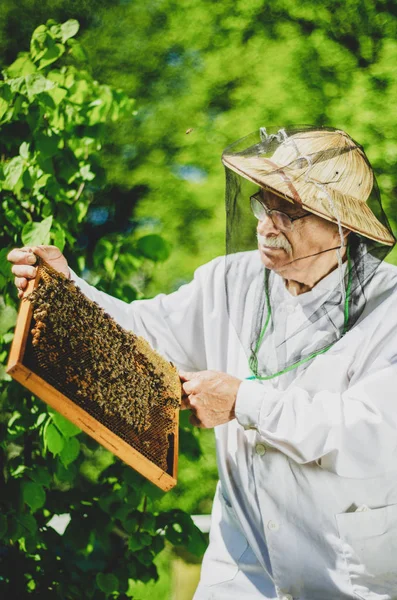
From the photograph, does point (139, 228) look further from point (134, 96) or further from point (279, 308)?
point (279, 308)

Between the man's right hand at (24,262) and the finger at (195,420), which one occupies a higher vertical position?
the man's right hand at (24,262)

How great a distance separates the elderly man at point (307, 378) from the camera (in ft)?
7.16

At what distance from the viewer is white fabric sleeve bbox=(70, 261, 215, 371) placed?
270 centimetres

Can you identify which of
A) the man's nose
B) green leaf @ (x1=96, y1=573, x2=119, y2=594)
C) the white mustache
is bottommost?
green leaf @ (x1=96, y1=573, x2=119, y2=594)

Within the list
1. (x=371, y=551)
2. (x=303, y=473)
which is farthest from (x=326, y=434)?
(x=371, y=551)

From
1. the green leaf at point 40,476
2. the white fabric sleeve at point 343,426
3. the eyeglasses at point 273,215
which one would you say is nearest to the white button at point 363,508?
the white fabric sleeve at point 343,426

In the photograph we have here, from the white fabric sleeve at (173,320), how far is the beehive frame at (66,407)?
2.32 ft

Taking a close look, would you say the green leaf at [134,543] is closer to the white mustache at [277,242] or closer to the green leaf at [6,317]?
the green leaf at [6,317]

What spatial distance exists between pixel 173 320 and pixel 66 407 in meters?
0.90

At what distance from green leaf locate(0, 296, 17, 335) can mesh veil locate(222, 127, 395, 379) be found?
931 mm

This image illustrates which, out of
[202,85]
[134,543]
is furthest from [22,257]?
[202,85]

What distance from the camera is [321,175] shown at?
222 centimetres

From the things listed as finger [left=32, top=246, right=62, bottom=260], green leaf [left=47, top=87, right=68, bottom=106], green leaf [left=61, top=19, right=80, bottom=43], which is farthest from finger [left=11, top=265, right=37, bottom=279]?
green leaf [left=61, top=19, right=80, bottom=43]

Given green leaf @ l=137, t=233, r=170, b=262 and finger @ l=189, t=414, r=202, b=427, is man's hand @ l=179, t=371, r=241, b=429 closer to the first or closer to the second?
finger @ l=189, t=414, r=202, b=427
